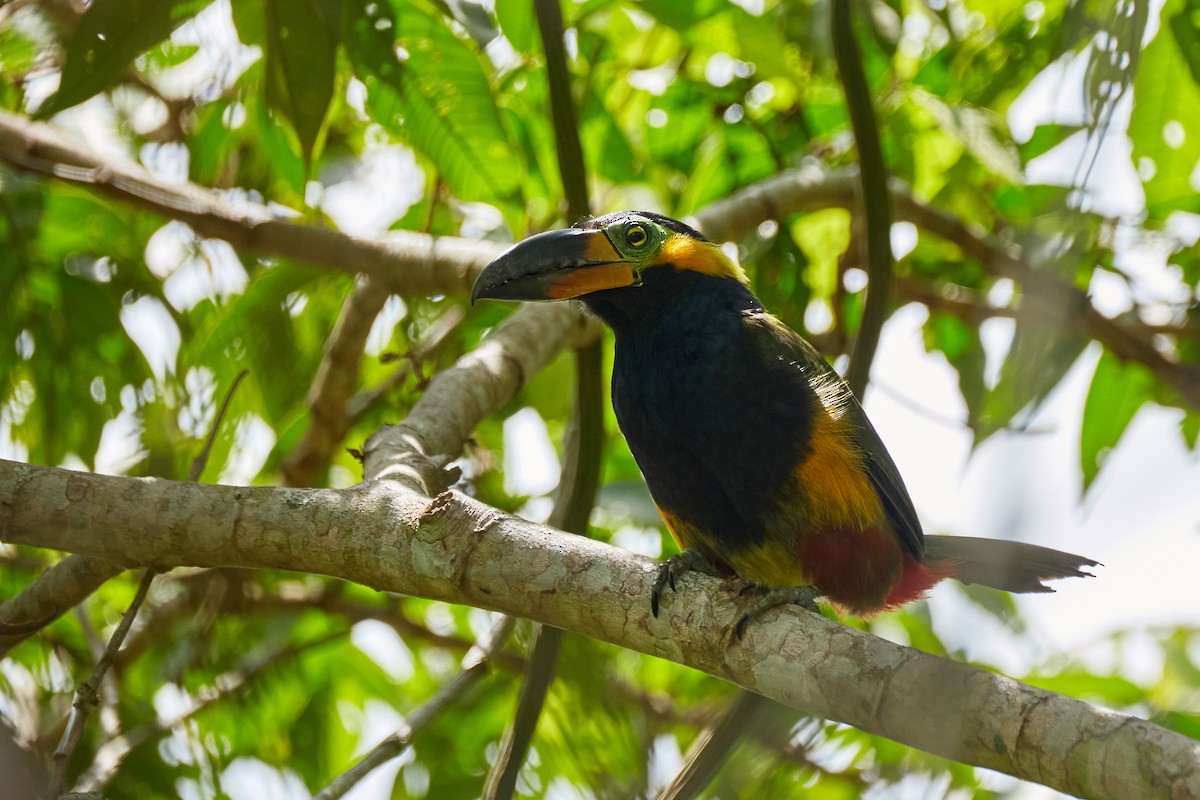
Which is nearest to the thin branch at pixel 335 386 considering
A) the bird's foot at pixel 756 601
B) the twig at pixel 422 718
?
the twig at pixel 422 718

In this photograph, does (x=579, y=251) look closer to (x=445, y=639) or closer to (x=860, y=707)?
(x=860, y=707)

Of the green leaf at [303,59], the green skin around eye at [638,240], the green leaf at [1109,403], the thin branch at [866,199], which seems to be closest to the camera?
the green leaf at [303,59]

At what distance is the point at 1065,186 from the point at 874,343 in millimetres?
1904

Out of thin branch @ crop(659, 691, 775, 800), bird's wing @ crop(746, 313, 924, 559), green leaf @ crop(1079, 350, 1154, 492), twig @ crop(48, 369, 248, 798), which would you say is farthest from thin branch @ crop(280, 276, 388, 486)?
green leaf @ crop(1079, 350, 1154, 492)

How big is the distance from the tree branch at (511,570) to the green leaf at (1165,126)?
1863 mm

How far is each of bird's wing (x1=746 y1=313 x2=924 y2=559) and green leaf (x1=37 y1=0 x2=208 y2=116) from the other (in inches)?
55.4

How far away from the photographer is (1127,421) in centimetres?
307

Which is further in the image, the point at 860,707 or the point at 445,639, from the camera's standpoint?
the point at 445,639

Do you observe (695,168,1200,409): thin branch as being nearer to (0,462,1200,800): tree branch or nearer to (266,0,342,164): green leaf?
(266,0,342,164): green leaf

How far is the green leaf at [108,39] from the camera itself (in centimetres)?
166

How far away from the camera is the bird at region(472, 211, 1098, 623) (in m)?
2.33

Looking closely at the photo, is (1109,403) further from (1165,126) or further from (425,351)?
(425,351)

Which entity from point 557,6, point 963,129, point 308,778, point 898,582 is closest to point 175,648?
point 308,778

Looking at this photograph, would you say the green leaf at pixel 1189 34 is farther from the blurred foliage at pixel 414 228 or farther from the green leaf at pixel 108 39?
the green leaf at pixel 108 39
